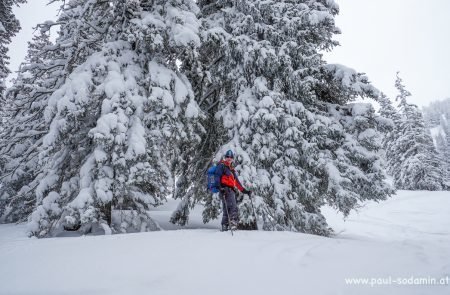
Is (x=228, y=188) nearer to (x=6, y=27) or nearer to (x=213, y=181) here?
(x=213, y=181)

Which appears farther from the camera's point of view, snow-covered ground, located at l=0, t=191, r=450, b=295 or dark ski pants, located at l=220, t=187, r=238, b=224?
dark ski pants, located at l=220, t=187, r=238, b=224

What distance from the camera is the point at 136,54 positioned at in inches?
354

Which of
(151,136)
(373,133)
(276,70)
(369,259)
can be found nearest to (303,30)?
(276,70)

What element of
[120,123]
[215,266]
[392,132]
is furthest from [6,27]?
[392,132]

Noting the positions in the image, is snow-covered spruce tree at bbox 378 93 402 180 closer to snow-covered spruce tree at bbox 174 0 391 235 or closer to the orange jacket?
snow-covered spruce tree at bbox 174 0 391 235

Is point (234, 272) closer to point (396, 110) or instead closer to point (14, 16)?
point (14, 16)

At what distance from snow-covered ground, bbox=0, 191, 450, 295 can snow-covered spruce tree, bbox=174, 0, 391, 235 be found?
277 centimetres

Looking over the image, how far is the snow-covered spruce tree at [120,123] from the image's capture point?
748 cm

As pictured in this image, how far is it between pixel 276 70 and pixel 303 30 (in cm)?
170

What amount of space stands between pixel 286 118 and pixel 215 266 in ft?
18.9

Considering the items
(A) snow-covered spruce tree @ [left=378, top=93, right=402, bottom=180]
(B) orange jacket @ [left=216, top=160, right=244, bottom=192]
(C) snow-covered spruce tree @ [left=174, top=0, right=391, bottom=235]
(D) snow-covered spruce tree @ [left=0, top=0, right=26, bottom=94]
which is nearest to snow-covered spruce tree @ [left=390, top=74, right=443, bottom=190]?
(A) snow-covered spruce tree @ [left=378, top=93, right=402, bottom=180]

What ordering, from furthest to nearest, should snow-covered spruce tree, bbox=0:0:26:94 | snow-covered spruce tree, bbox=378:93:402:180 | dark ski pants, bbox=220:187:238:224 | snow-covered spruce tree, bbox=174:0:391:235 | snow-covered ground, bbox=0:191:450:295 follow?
snow-covered spruce tree, bbox=378:93:402:180 < snow-covered spruce tree, bbox=0:0:26:94 < snow-covered spruce tree, bbox=174:0:391:235 < dark ski pants, bbox=220:187:238:224 < snow-covered ground, bbox=0:191:450:295

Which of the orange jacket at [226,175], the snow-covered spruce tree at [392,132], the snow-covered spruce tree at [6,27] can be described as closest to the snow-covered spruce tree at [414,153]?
the snow-covered spruce tree at [392,132]

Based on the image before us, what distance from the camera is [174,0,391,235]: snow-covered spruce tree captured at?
9070mm
